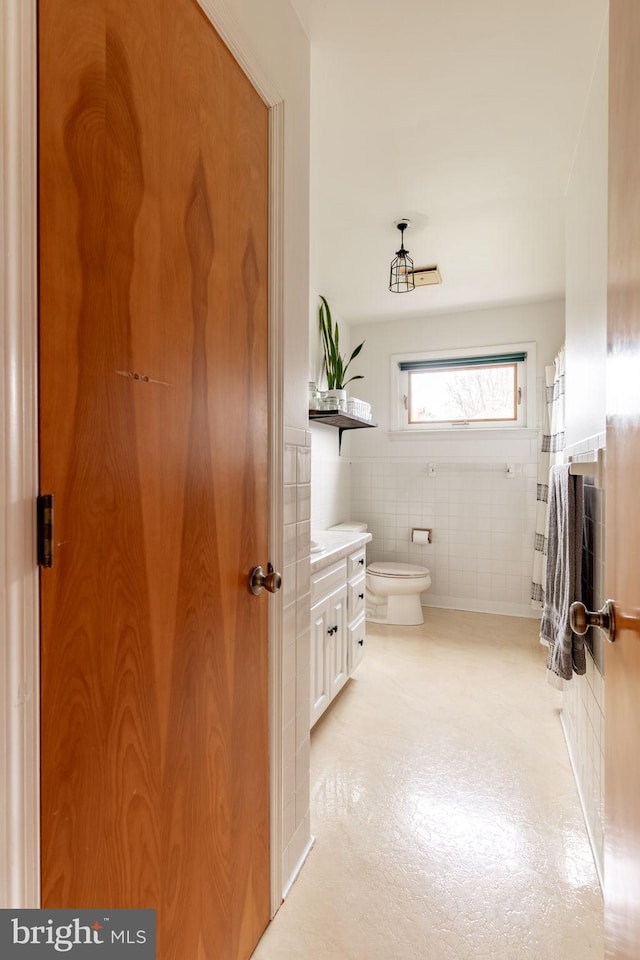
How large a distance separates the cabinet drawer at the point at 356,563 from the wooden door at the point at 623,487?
1636mm

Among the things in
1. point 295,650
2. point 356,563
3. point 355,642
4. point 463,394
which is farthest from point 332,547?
point 463,394

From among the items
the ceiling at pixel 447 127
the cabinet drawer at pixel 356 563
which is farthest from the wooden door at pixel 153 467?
the cabinet drawer at pixel 356 563

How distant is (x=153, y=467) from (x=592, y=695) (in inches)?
62.7

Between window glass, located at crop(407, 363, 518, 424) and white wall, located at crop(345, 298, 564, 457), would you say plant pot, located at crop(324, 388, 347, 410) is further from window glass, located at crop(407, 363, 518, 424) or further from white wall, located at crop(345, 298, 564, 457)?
window glass, located at crop(407, 363, 518, 424)

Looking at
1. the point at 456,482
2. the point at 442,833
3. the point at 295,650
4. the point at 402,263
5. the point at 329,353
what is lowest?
the point at 442,833

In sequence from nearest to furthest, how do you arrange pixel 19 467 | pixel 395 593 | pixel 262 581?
pixel 19 467
pixel 262 581
pixel 395 593

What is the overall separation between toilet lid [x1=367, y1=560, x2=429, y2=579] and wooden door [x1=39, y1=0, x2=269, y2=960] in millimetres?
2488

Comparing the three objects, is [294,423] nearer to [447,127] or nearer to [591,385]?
[591,385]

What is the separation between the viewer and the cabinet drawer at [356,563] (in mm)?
2521

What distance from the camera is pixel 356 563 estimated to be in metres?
2.62

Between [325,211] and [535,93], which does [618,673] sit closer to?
[535,93]

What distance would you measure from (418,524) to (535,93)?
3.03 metres

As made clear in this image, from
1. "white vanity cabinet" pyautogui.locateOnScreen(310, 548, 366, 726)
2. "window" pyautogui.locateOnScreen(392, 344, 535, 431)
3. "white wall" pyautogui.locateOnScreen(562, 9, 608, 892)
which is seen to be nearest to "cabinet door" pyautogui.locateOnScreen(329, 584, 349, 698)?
"white vanity cabinet" pyautogui.locateOnScreen(310, 548, 366, 726)

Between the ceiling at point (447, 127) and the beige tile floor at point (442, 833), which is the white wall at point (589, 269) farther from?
the beige tile floor at point (442, 833)
